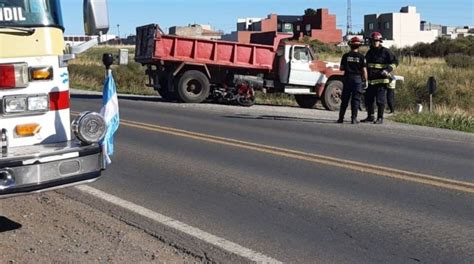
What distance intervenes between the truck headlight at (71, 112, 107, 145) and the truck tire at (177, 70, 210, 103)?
641 inches

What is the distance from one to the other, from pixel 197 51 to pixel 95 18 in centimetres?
1642

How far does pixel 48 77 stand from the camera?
561 centimetres

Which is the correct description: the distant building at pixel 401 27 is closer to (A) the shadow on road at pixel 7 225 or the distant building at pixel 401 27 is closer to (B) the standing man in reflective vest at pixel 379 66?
(B) the standing man in reflective vest at pixel 379 66

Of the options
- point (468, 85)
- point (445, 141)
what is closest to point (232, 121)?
point (445, 141)

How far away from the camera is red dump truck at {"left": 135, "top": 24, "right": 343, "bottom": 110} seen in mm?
21797

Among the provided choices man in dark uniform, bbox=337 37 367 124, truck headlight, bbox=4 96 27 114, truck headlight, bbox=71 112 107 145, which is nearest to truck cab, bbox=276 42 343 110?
man in dark uniform, bbox=337 37 367 124

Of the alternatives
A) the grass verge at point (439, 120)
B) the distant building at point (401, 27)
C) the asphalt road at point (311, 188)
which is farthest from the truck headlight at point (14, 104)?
the distant building at point (401, 27)

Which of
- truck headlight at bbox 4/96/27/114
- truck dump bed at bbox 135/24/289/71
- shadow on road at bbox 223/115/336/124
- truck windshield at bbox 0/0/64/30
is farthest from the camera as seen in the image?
truck dump bed at bbox 135/24/289/71

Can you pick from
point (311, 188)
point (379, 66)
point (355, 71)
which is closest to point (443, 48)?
point (379, 66)

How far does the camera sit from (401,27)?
10481 cm

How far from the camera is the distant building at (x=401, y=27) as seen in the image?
103 meters

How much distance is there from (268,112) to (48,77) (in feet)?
46.0

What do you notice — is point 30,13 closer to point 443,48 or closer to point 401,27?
point 443,48

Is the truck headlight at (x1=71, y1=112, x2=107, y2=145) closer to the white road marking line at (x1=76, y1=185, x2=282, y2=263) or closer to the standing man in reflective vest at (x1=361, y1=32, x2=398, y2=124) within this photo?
the white road marking line at (x1=76, y1=185, x2=282, y2=263)
